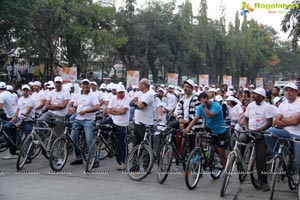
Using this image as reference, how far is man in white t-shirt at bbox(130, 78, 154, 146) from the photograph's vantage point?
30.4 ft

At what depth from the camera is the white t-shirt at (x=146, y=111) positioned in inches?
366

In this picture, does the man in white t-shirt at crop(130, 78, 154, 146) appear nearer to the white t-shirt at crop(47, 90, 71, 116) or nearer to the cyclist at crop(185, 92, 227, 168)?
the cyclist at crop(185, 92, 227, 168)

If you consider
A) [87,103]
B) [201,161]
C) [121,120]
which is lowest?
[201,161]

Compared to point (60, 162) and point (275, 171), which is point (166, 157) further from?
point (60, 162)

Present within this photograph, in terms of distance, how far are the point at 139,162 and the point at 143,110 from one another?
1.24m

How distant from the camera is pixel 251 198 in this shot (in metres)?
7.48

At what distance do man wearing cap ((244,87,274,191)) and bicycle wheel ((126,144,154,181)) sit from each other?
1.94 m

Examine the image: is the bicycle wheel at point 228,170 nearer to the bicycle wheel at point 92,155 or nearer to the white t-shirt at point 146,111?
the white t-shirt at point 146,111

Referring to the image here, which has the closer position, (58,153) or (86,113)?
(58,153)

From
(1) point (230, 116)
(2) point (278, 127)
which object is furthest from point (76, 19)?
(2) point (278, 127)

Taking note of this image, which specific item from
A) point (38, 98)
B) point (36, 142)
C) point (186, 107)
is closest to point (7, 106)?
point (38, 98)

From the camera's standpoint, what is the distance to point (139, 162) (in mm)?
8633

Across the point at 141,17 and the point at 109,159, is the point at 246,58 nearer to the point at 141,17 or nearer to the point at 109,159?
the point at 141,17

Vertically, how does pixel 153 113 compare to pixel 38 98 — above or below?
below
